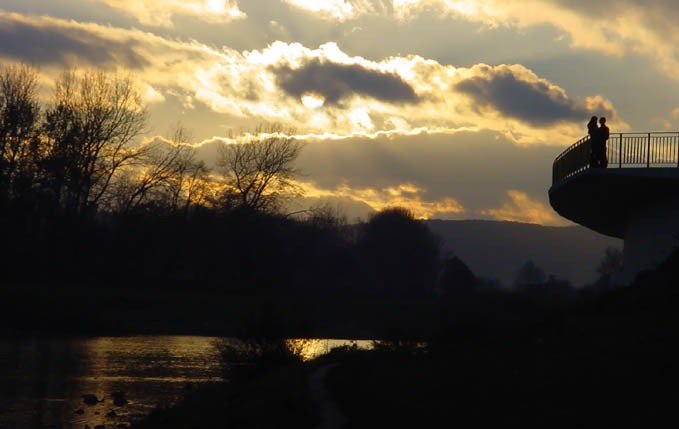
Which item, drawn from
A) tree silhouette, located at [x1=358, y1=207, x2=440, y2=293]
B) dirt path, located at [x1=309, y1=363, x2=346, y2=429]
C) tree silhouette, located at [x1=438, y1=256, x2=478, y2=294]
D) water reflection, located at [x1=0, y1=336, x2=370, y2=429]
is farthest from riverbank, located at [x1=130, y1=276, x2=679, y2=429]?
tree silhouette, located at [x1=358, y1=207, x2=440, y2=293]

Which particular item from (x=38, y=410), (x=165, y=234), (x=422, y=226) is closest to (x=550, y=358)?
(x=38, y=410)

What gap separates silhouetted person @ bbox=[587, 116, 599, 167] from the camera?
33.5m

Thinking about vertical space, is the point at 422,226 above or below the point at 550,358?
above

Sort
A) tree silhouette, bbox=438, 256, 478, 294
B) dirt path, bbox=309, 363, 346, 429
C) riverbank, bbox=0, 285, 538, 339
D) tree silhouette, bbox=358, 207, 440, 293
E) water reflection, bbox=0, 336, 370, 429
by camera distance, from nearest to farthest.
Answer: dirt path, bbox=309, 363, 346, 429, water reflection, bbox=0, 336, 370, 429, riverbank, bbox=0, 285, 538, 339, tree silhouette, bbox=438, 256, 478, 294, tree silhouette, bbox=358, 207, 440, 293

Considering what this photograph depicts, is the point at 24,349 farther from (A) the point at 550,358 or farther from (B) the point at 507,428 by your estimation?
(B) the point at 507,428

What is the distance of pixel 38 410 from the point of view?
102 feet

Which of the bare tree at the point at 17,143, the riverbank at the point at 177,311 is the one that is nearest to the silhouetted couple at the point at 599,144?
the riverbank at the point at 177,311

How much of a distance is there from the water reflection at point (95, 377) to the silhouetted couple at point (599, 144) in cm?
1237

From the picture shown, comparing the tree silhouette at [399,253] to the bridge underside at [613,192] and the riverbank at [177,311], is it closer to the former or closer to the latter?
the riverbank at [177,311]

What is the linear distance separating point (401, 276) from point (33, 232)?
256 feet

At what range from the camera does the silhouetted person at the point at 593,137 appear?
33.5m

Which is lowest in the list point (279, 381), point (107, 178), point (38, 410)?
point (38, 410)

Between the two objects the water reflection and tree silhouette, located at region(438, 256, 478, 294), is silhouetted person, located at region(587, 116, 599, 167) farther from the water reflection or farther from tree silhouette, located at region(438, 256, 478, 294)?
tree silhouette, located at region(438, 256, 478, 294)

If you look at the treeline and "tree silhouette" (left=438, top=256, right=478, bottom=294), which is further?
"tree silhouette" (left=438, top=256, right=478, bottom=294)
